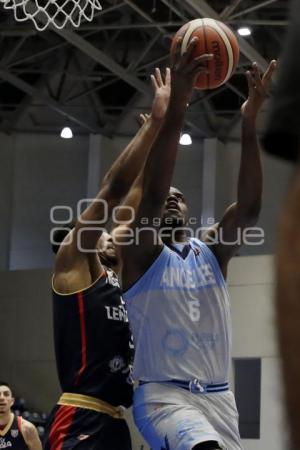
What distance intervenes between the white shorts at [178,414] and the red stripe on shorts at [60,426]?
0.32 metres

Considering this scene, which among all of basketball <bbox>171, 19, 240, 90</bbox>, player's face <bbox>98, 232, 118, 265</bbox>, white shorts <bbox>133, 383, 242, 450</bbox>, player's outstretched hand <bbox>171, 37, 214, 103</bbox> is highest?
basketball <bbox>171, 19, 240, 90</bbox>

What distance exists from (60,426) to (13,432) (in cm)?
489

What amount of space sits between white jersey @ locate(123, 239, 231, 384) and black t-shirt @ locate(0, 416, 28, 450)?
4.83 meters

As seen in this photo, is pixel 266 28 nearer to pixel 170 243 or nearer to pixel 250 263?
pixel 250 263

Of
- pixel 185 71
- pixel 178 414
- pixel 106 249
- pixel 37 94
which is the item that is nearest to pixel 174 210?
pixel 106 249

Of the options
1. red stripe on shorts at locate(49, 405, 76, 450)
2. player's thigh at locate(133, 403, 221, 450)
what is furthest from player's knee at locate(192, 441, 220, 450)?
red stripe on shorts at locate(49, 405, 76, 450)

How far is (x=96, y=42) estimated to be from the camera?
17156mm

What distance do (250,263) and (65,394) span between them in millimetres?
12072

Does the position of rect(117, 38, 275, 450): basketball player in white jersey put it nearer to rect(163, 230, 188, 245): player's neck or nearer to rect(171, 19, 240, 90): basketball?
rect(163, 230, 188, 245): player's neck

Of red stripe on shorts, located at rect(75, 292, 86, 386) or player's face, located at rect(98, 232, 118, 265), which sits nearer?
red stripe on shorts, located at rect(75, 292, 86, 386)

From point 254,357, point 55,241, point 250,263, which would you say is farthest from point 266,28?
point 55,241

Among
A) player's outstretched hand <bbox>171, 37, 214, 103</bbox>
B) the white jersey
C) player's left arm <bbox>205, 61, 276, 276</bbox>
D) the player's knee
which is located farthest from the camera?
the white jersey

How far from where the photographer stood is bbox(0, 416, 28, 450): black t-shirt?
9.29m

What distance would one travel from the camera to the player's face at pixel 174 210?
4922 millimetres
